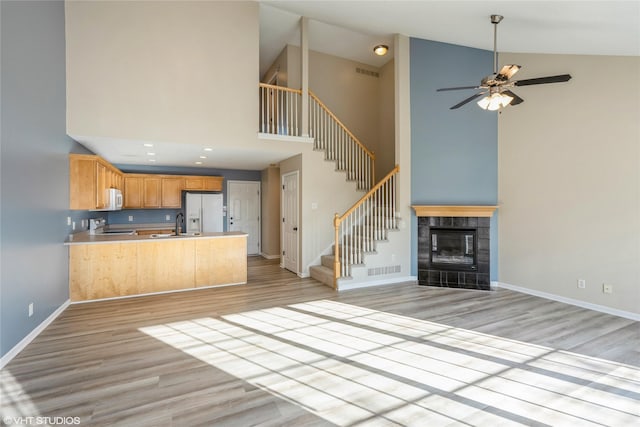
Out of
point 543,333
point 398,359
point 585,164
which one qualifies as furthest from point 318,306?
point 585,164

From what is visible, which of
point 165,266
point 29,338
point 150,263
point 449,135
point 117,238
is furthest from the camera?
point 449,135

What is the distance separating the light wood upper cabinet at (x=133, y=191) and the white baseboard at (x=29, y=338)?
3630 millimetres

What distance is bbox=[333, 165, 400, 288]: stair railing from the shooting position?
17.9 feet

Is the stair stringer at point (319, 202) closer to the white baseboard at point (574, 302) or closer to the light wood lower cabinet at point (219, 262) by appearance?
the light wood lower cabinet at point (219, 262)

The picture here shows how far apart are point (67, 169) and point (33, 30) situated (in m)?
1.75

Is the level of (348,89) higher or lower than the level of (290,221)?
higher

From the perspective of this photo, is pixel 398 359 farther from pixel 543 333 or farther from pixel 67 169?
pixel 67 169

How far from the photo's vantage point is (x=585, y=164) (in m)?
4.32

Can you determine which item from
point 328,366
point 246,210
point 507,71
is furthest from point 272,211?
point 507,71

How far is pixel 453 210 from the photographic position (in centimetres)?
532

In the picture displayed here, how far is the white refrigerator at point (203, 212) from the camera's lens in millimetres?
7734

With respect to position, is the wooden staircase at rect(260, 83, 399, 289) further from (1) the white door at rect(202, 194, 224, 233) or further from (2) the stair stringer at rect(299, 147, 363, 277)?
(1) the white door at rect(202, 194, 224, 233)

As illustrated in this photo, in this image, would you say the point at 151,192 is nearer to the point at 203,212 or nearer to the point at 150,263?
the point at 203,212

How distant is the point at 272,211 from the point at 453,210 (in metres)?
4.77
